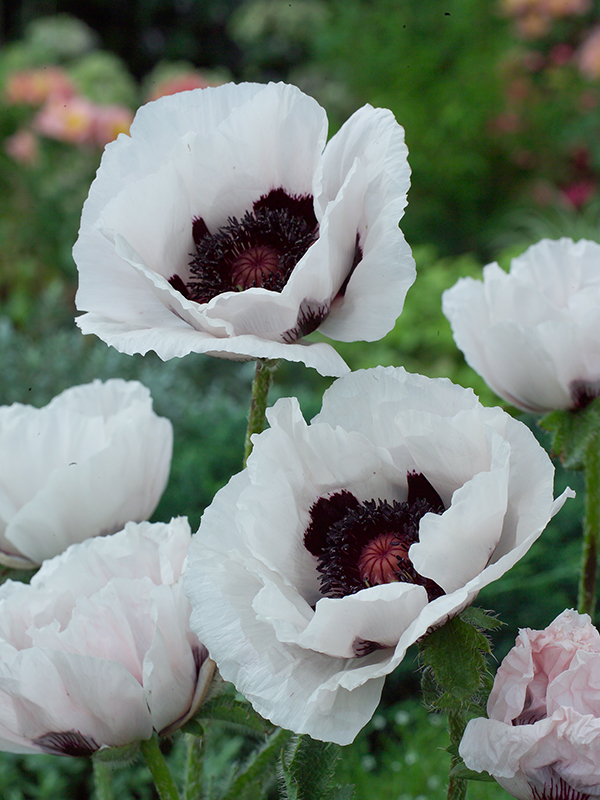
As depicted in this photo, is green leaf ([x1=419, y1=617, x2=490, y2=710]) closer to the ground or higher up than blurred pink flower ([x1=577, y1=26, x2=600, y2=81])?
higher up

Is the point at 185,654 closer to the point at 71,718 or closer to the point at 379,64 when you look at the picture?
the point at 71,718

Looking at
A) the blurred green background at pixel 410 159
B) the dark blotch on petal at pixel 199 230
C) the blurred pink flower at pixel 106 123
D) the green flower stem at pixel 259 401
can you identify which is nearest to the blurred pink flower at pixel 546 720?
the green flower stem at pixel 259 401

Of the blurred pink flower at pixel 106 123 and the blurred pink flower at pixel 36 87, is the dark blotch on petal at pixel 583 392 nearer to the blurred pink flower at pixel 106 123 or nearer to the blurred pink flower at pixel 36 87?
the blurred pink flower at pixel 106 123

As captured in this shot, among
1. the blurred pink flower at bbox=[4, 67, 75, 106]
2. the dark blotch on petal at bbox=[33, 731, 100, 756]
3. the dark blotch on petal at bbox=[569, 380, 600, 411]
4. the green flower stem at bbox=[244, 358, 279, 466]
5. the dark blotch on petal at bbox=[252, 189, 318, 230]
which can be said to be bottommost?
the blurred pink flower at bbox=[4, 67, 75, 106]

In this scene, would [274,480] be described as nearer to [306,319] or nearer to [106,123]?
[306,319]

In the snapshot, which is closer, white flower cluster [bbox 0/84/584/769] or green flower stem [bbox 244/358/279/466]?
white flower cluster [bbox 0/84/584/769]

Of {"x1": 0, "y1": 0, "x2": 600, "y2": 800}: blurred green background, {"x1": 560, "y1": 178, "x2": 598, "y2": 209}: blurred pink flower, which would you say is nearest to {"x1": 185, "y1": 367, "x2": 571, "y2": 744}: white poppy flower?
{"x1": 0, "y1": 0, "x2": 600, "y2": 800}: blurred green background

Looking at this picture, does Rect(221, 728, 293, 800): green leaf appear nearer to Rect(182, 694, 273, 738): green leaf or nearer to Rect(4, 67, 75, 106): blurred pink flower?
Rect(182, 694, 273, 738): green leaf
